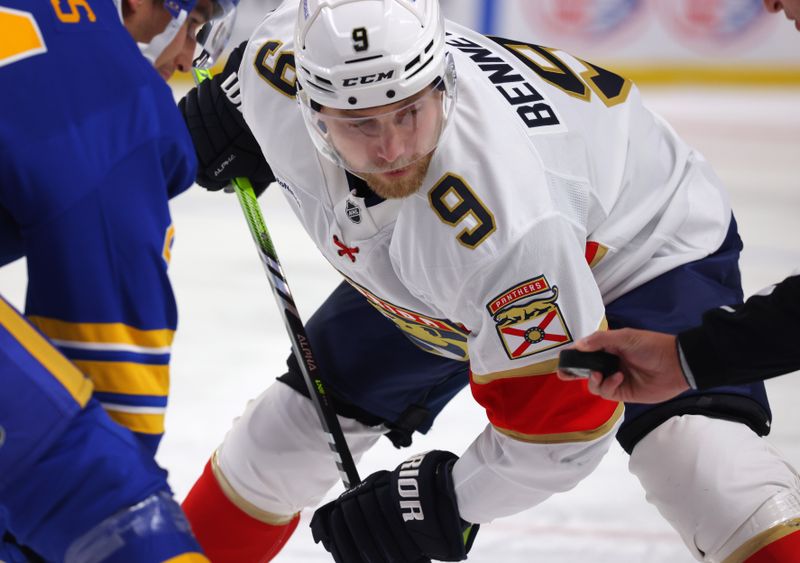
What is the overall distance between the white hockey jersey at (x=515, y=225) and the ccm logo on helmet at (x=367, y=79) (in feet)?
0.44

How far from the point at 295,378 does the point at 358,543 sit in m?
0.44

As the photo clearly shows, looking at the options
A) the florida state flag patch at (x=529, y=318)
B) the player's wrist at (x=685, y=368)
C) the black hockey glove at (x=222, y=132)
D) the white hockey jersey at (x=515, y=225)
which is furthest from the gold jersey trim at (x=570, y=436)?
the black hockey glove at (x=222, y=132)

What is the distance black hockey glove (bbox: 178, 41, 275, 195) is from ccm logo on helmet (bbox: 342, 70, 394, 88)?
0.63m

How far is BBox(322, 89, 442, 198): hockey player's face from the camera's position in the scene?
1818 millimetres

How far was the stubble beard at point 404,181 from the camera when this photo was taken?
1821mm

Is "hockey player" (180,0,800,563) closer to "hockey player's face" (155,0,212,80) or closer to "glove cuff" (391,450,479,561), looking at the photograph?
"glove cuff" (391,450,479,561)

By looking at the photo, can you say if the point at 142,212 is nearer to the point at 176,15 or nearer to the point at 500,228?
the point at 176,15

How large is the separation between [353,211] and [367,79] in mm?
262

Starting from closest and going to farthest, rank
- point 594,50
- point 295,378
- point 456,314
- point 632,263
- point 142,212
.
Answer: point 142,212, point 456,314, point 632,263, point 295,378, point 594,50

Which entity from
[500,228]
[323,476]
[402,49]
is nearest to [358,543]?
[323,476]

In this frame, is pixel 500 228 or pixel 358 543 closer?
pixel 500 228

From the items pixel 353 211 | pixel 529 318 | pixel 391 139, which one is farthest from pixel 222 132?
pixel 529 318

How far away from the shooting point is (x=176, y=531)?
1331 mm

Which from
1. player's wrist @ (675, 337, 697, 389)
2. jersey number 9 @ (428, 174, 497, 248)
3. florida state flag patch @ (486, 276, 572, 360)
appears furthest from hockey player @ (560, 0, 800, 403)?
jersey number 9 @ (428, 174, 497, 248)
